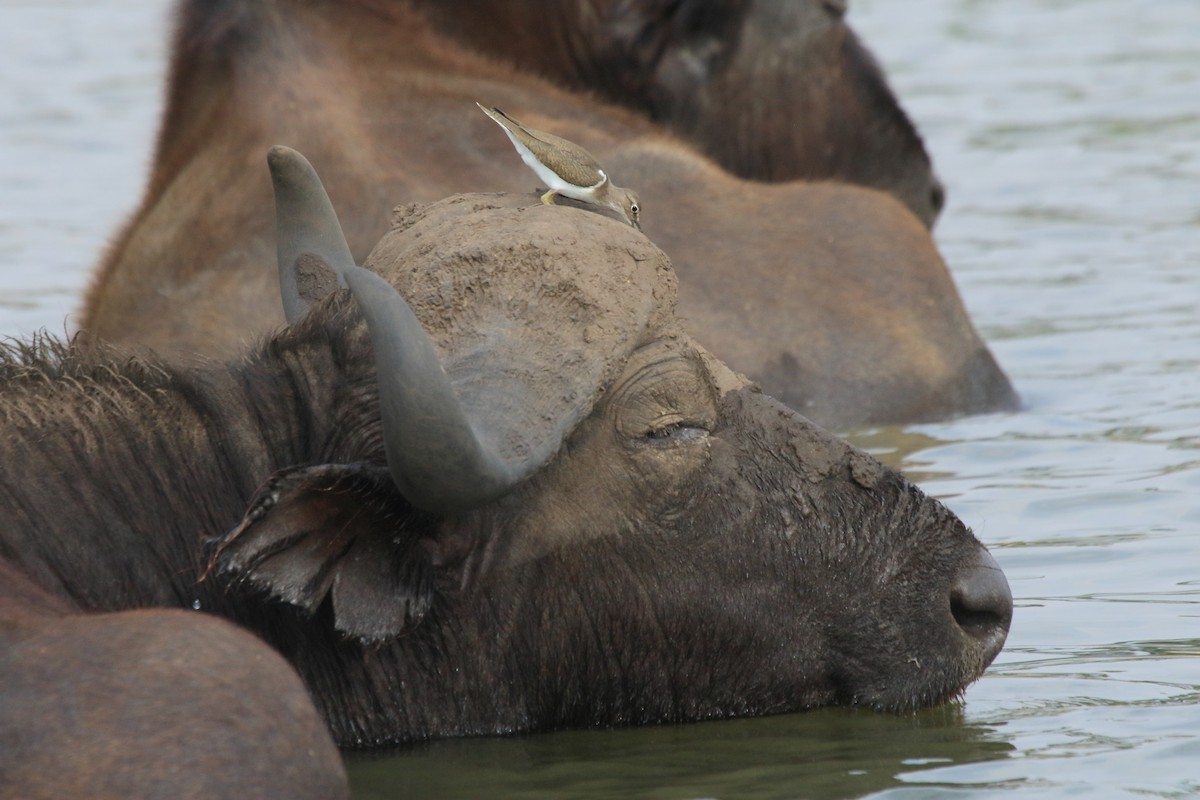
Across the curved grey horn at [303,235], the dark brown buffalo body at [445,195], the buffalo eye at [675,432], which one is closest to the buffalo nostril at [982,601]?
the buffalo eye at [675,432]

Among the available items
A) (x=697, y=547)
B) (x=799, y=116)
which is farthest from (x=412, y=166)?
(x=697, y=547)

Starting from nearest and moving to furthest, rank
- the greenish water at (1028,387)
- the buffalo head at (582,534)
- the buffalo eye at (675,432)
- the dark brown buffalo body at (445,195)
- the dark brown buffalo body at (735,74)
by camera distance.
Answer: the buffalo head at (582,534) → the greenish water at (1028,387) → the buffalo eye at (675,432) → the dark brown buffalo body at (445,195) → the dark brown buffalo body at (735,74)

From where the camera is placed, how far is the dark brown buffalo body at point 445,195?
27.6 ft

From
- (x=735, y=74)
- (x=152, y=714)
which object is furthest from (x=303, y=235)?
(x=735, y=74)

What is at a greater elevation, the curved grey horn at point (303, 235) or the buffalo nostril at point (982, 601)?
the curved grey horn at point (303, 235)

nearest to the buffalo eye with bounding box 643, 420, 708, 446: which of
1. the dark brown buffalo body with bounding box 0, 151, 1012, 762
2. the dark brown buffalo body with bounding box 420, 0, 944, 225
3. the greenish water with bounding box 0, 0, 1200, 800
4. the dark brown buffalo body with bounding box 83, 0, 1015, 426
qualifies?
the dark brown buffalo body with bounding box 0, 151, 1012, 762

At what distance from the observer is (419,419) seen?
445cm

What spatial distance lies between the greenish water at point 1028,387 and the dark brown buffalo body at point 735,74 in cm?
135

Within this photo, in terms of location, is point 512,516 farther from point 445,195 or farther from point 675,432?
point 445,195

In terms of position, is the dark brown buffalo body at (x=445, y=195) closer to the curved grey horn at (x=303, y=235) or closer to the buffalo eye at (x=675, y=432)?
the curved grey horn at (x=303, y=235)

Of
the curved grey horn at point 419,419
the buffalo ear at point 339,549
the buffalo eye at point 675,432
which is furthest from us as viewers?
the buffalo eye at point 675,432

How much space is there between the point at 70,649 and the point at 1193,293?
859 centimetres

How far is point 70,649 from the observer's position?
4.13 metres

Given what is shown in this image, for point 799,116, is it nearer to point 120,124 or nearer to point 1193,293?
point 1193,293
